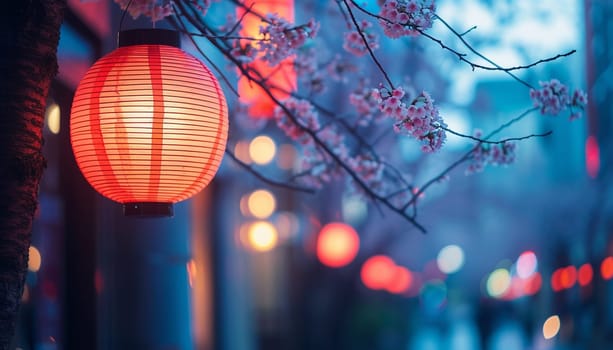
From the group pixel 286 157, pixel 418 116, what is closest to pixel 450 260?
pixel 286 157

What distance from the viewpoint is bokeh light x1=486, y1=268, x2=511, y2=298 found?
2791cm

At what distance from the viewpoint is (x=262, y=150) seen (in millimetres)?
22672

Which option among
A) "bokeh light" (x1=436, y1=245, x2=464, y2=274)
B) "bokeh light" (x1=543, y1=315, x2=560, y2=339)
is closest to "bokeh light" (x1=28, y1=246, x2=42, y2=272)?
"bokeh light" (x1=543, y1=315, x2=560, y2=339)

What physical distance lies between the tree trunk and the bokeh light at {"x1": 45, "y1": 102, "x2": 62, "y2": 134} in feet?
11.1

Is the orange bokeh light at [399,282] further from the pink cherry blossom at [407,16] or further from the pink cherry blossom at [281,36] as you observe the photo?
the pink cherry blossom at [407,16]

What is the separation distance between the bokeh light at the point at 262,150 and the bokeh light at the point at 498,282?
835 centimetres

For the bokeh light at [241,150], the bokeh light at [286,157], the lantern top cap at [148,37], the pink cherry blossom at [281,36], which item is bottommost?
the lantern top cap at [148,37]

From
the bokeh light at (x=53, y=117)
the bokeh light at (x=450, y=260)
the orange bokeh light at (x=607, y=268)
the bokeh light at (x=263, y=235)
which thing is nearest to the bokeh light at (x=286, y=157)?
the bokeh light at (x=263, y=235)

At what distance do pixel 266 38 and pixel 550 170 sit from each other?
1091 inches

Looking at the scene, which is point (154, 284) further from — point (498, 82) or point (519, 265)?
point (498, 82)

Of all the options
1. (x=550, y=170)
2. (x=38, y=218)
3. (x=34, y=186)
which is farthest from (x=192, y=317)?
(x=550, y=170)

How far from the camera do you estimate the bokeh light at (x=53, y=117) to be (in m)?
7.45

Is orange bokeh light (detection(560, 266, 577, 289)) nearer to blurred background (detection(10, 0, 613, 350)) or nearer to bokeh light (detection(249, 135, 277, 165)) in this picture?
blurred background (detection(10, 0, 613, 350))

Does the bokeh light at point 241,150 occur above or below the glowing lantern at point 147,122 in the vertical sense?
above
